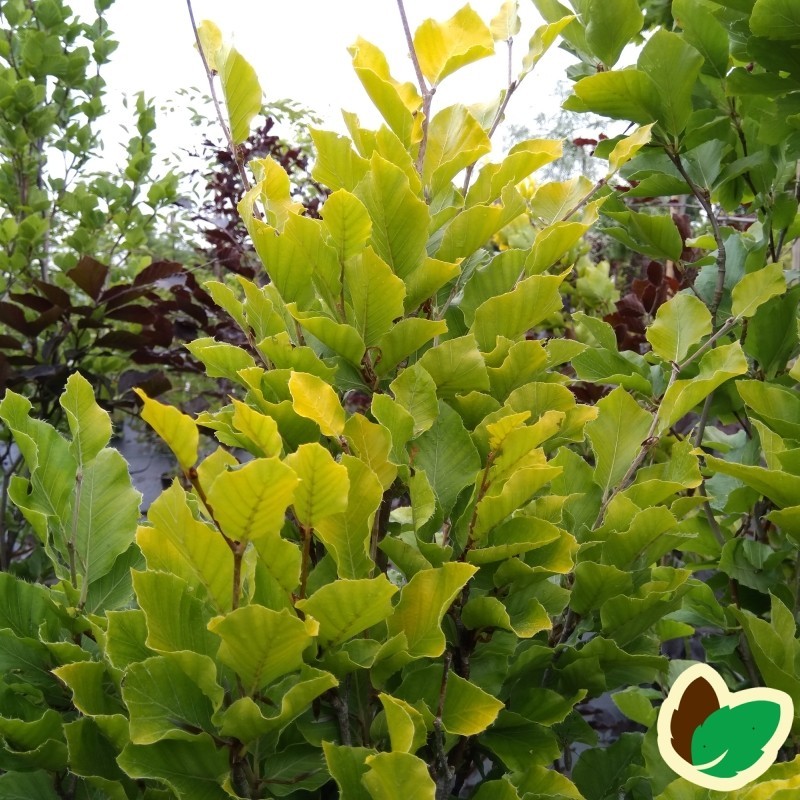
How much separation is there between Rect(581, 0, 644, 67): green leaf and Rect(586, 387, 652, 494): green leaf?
701mm

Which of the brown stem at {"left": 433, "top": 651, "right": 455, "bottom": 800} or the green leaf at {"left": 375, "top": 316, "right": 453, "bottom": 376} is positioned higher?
the green leaf at {"left": 375, "top": 316, "right": 453, "bottom": 376}

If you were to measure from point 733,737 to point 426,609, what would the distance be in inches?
12.0

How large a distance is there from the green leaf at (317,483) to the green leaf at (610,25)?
1054 millimetres

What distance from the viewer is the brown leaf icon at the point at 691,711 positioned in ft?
2.11

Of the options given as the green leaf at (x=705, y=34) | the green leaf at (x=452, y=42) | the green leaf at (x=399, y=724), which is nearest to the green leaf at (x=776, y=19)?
the green leaf at (x=705, y=34)

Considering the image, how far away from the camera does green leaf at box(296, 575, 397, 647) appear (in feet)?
2.25

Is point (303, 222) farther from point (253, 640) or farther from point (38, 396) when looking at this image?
point (38, 396)

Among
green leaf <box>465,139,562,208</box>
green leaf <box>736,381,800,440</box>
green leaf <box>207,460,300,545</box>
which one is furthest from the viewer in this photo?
green leaf <box>736,381,800,440</box>

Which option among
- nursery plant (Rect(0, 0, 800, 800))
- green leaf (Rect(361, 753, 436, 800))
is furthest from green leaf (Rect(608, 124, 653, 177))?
green leaf (Rect(361, 753, 436, 800))

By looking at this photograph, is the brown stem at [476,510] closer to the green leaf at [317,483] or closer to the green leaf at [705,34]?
the green leaf at [317,483]

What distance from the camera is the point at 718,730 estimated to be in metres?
0.64

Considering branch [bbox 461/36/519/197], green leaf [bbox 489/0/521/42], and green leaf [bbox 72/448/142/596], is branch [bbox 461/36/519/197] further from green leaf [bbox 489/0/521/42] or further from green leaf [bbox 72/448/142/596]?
green leaf [bbox 72/448/142/596]

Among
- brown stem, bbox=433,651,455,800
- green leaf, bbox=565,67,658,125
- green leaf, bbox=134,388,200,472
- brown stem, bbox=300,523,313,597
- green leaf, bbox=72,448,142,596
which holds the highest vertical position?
green leaf, bbox=565,67,658,125

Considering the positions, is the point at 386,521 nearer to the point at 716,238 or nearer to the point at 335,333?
the point at 335,333
